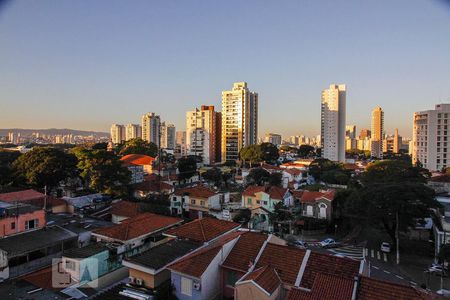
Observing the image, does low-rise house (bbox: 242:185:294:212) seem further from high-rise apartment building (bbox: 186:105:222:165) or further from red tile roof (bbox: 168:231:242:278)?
high-rise apartment building (bbox: 186:105:222:165)

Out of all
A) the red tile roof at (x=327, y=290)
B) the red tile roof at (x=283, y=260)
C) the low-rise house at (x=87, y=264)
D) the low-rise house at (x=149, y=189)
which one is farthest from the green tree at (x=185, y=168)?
the red tile roof at (x=327, y=290)

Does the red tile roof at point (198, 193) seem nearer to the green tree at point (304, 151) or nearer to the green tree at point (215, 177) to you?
the green tree at point (215, 177)

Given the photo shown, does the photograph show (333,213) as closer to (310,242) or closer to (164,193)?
(310,242)

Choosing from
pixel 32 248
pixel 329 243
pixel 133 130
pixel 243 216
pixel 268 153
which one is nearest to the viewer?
pixel 32 248

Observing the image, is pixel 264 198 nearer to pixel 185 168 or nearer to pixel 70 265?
pixel 70 265

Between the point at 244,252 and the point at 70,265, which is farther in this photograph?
the point at 70,265

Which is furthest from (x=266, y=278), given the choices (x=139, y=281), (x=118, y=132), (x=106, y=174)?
(x=118, y=132)

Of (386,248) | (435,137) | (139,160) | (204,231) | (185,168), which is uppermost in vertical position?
(435,137)

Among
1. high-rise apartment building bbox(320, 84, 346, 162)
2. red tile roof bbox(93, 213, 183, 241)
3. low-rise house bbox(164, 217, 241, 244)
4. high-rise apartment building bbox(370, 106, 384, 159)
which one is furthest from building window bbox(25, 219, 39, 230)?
high-rise apartment building bbox(370, 106, 384, 159)

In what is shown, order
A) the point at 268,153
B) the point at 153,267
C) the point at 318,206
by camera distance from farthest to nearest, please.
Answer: the point at 268,153, the point at 318,206, the point at 153,267
